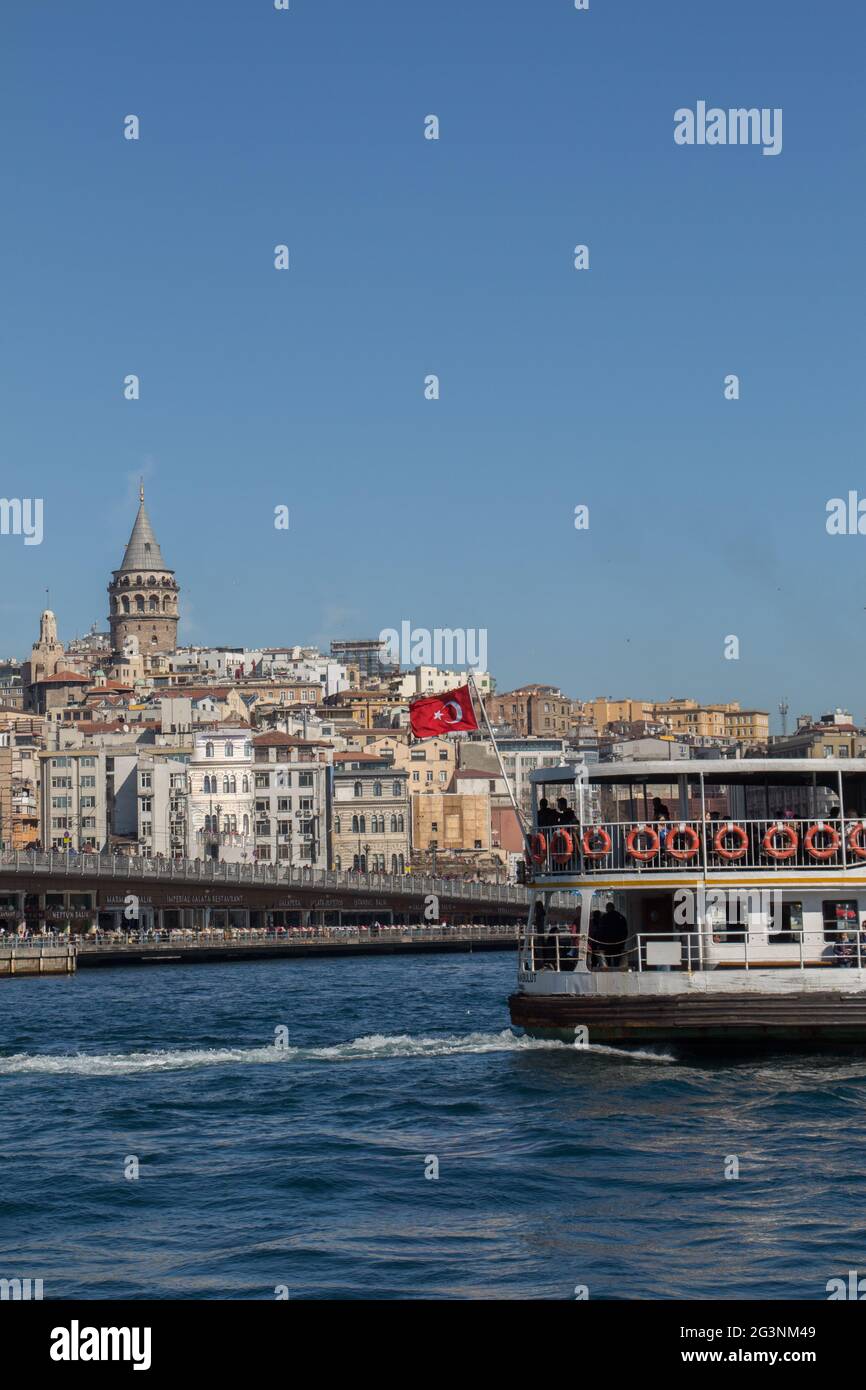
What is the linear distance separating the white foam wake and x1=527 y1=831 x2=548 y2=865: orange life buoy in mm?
3285

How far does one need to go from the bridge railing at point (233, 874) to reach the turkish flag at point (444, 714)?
72295mm

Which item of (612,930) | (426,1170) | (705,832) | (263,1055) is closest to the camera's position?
(426,1170)

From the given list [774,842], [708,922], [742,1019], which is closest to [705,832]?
[774,842]

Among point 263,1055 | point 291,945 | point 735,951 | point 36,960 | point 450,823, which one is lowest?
point 291,945

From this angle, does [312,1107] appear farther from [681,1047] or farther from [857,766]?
[857,766]

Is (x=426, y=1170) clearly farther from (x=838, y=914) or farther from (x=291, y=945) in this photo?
(x=291, y=945)

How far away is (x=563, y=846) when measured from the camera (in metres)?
34.9

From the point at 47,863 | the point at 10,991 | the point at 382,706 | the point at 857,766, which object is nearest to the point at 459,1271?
the point at 857,766

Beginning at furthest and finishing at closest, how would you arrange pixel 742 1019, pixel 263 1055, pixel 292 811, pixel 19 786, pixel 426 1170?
pixel 19 786 → pixel 292 811 → pixel 263 1055 → pixel 742 1019 → pixel 426 1170

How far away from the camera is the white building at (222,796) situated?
13288 cm

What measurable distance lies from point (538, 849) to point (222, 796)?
332 feet

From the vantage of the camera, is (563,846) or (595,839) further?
(563,846)

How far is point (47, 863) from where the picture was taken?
108 m

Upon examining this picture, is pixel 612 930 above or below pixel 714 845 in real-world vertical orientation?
below
